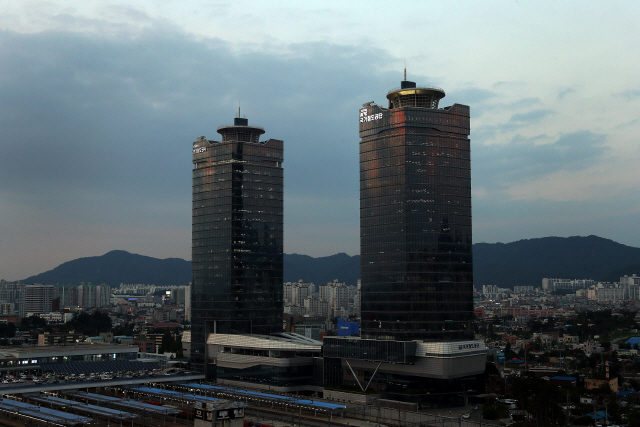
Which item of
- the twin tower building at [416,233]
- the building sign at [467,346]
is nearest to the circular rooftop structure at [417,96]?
the twin tower building at [416,233]

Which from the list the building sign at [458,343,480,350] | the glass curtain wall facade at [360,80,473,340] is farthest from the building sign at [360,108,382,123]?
the building sign at [458,343,480,350]

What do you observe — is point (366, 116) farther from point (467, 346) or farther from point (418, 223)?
point (467, 346)

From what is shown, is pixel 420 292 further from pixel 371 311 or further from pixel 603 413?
pixel 603 413

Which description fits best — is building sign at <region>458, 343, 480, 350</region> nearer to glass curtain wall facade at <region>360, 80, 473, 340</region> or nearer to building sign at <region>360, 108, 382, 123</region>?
glass curtain wall facade at <region>360, 80, 473, 340</region>

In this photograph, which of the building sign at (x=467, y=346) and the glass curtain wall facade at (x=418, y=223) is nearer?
the building sign at (x=467, y=346)

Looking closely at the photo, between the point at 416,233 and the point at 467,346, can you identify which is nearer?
the point at 467,346

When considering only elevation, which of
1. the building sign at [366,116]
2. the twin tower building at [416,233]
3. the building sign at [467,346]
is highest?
the building sign at [366,116]

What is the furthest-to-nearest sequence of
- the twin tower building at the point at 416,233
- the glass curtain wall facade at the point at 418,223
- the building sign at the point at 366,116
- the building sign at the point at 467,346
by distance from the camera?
1. the building sign at the point at 366,116
2. the glass curtain wall facade at the point at 418,223
3. the twin tower building at the point at 416,233
4. the building sign at the point at 467,346

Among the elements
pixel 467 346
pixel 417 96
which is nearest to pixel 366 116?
pixel 417 96

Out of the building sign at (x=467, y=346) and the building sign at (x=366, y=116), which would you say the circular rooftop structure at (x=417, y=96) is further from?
the building sign at (x=467, y=346)
